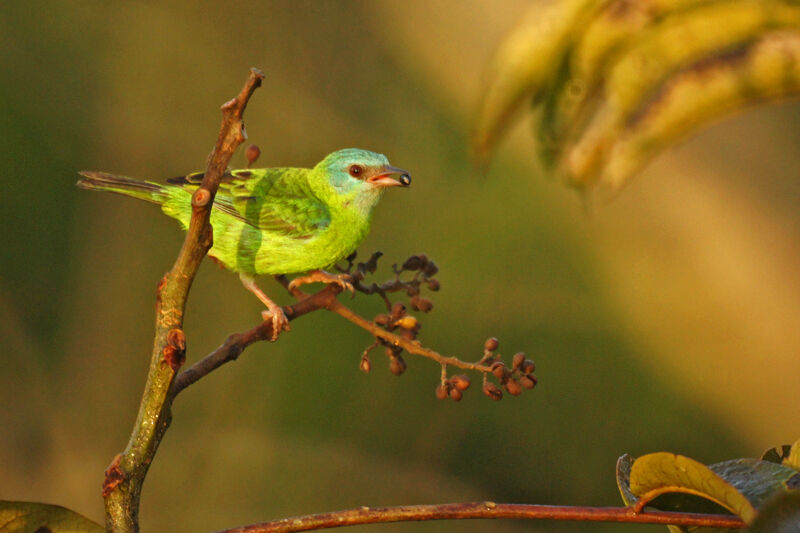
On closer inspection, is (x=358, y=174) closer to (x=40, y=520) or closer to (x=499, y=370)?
(x=499, y=370)

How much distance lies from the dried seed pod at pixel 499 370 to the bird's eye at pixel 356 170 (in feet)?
4.37

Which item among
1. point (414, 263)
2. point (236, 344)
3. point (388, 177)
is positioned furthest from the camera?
point (388, 177)

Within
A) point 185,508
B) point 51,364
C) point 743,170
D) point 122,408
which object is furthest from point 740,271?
point 51,364

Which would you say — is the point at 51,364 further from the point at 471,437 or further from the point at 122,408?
the point at 471,437

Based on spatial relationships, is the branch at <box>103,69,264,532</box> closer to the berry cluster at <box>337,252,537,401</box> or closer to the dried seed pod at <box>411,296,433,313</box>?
the berry cluster at <box>337,252,537,401</box>

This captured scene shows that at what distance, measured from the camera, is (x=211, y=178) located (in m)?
1.01

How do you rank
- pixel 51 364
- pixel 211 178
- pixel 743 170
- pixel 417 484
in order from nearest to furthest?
1. pixel 211 178
2. pixel 743 170
3. pixel 417 484
4. pixel 51 364

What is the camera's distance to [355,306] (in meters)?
4.24

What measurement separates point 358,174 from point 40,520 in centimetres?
183

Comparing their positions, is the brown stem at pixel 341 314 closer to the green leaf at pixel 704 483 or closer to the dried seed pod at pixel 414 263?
the dried seed pod at pixel 414 263

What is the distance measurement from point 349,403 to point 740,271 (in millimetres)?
1865

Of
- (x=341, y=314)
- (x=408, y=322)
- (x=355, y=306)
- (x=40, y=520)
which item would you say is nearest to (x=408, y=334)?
(x=408, y=322)

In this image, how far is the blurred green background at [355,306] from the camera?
4234mm

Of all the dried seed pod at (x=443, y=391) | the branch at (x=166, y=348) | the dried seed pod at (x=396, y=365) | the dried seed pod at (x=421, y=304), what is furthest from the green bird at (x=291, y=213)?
the branch at (x=166, y=348)
